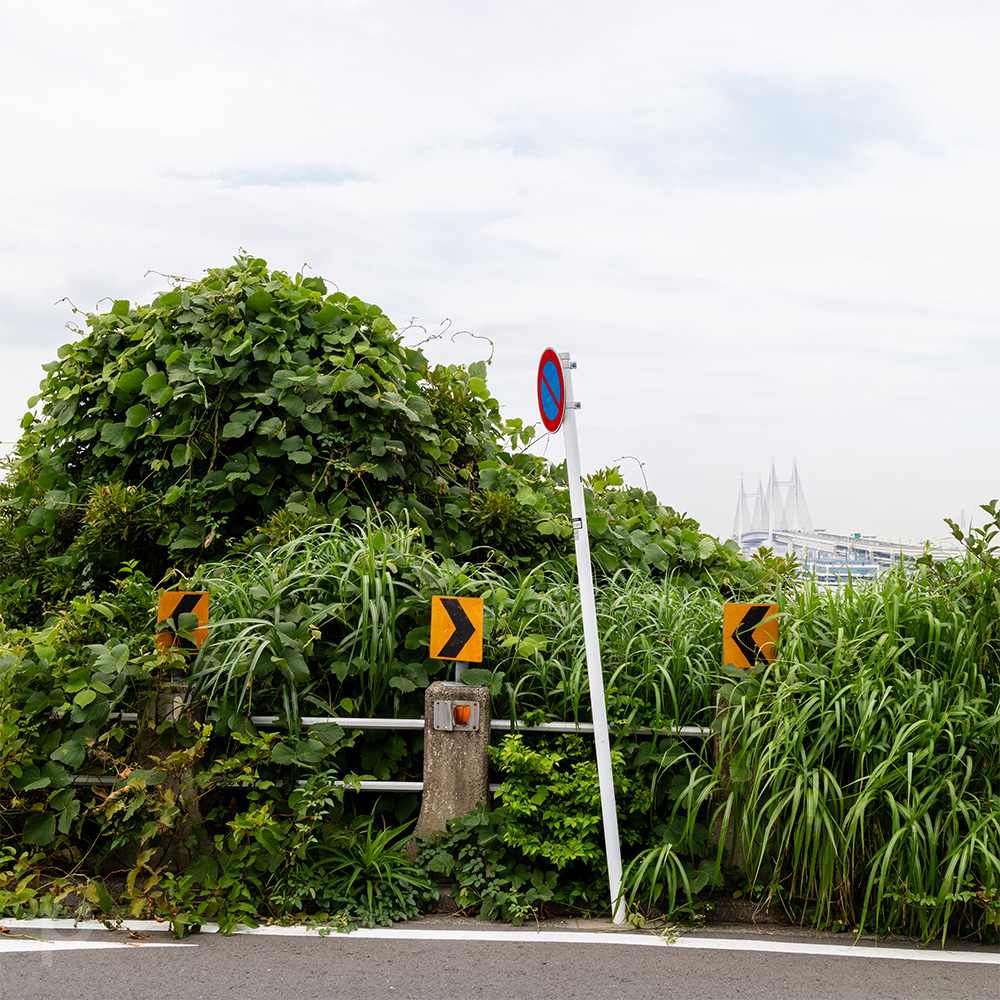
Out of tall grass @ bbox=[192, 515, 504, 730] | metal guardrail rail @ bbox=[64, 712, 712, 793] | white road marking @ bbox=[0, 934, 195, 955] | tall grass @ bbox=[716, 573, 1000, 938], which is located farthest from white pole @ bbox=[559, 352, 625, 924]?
white road marking @ bbox=[0, 934, 195, 955]

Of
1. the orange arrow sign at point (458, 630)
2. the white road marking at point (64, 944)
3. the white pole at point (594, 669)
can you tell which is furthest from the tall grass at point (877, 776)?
the white road marking at point (64, 944)

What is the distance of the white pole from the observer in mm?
4395

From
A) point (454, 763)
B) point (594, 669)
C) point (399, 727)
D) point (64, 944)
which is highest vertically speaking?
point (594, 669)

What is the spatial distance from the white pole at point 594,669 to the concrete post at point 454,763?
0.61 metres

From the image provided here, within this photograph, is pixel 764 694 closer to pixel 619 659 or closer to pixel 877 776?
pixel 877 776

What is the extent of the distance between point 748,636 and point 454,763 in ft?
5.46

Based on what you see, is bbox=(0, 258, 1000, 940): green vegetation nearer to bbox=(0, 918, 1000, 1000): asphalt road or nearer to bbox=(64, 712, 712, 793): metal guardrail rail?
bbox=(64, 712, 712, 793): metal guardrail rail

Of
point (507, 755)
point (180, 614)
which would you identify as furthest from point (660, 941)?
point (180, 614)

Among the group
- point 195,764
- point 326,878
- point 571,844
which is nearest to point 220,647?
A: point 195,764

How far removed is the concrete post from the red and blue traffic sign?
4.78 ft

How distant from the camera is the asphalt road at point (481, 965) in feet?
12.2

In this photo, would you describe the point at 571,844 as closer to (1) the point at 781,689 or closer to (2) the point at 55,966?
(1) the point at 781,689

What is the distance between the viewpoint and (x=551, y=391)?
4.59 m

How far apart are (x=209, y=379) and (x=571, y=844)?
4.59m
